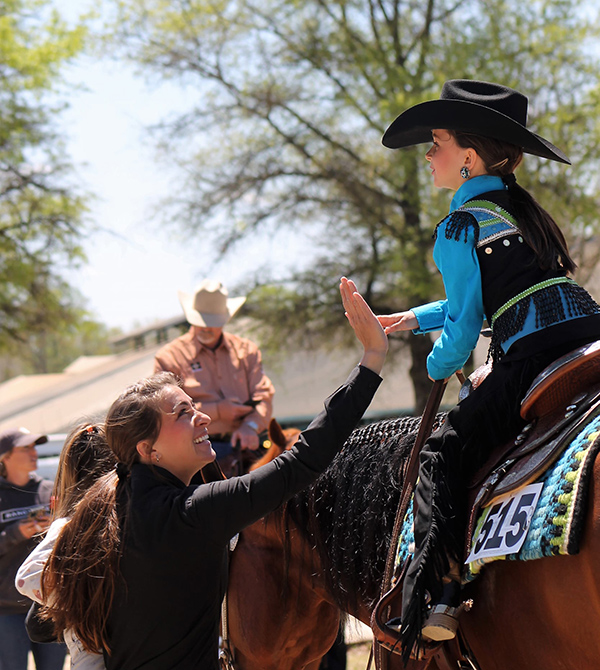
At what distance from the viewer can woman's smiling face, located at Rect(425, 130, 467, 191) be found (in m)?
2.45

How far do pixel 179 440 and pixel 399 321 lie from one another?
34.7 inches

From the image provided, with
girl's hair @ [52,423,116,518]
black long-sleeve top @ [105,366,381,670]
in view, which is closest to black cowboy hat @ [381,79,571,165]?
black long-sleeve top @ [105,366,381,670]

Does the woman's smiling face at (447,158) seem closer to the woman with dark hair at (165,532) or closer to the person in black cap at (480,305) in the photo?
the person in black cap at (480,305)

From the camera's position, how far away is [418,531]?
2.22 meters

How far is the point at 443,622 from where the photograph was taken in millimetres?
2145

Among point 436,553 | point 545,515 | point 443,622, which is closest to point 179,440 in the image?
point 436,553

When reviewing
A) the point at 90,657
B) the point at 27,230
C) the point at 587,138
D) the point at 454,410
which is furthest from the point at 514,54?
the point at 90,657

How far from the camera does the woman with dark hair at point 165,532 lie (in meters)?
2.07

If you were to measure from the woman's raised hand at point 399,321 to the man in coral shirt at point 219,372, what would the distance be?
2.52 metres

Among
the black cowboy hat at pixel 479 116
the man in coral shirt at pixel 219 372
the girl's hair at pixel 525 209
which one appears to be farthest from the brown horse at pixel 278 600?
the man in coral shirt at pixel 219 372

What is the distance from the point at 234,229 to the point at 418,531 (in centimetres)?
1117

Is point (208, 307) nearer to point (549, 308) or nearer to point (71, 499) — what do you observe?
point (71, 499)

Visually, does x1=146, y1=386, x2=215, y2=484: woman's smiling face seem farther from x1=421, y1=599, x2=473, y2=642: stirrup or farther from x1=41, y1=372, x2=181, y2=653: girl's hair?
x1=421, y1=599, x2=473, y2=642: stirrup

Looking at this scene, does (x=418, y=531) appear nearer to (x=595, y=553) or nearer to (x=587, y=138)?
(x=595, y=553)
